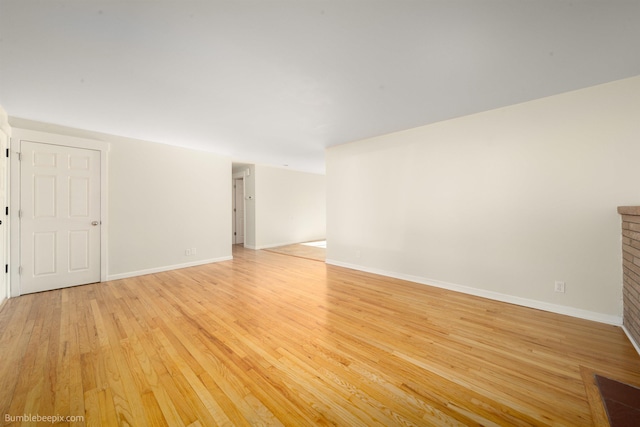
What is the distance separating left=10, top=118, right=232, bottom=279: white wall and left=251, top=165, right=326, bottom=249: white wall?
141 centimetres

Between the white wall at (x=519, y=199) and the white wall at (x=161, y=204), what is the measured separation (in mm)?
3429

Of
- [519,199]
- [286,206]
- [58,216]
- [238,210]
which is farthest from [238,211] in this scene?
[519,199]

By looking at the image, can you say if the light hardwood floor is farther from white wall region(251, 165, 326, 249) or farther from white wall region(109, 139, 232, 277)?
white wall region(251, 165, 326, 249)

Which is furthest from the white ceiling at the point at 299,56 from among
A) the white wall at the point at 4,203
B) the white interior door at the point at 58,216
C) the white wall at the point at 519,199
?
the white interior door at the point at 58,216

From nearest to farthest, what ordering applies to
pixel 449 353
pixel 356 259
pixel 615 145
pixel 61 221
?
pixel 449 353 → pixel 615 145 → pixel 61 221 → pixel 356 259

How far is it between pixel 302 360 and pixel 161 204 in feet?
13.2

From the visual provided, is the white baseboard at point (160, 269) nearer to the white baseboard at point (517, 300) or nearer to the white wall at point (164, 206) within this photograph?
the white wall at point (164, 206)

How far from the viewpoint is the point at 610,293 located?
2.32 m

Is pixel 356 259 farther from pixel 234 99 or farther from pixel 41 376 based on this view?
pixel 41 376

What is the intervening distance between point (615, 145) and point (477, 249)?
64.6 inches

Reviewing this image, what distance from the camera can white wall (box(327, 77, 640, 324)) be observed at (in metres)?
2.33

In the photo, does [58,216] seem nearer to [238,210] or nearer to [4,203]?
[4,203]

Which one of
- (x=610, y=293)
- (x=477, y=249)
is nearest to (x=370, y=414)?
(x=477, y=249)

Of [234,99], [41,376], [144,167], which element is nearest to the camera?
[41,376]
